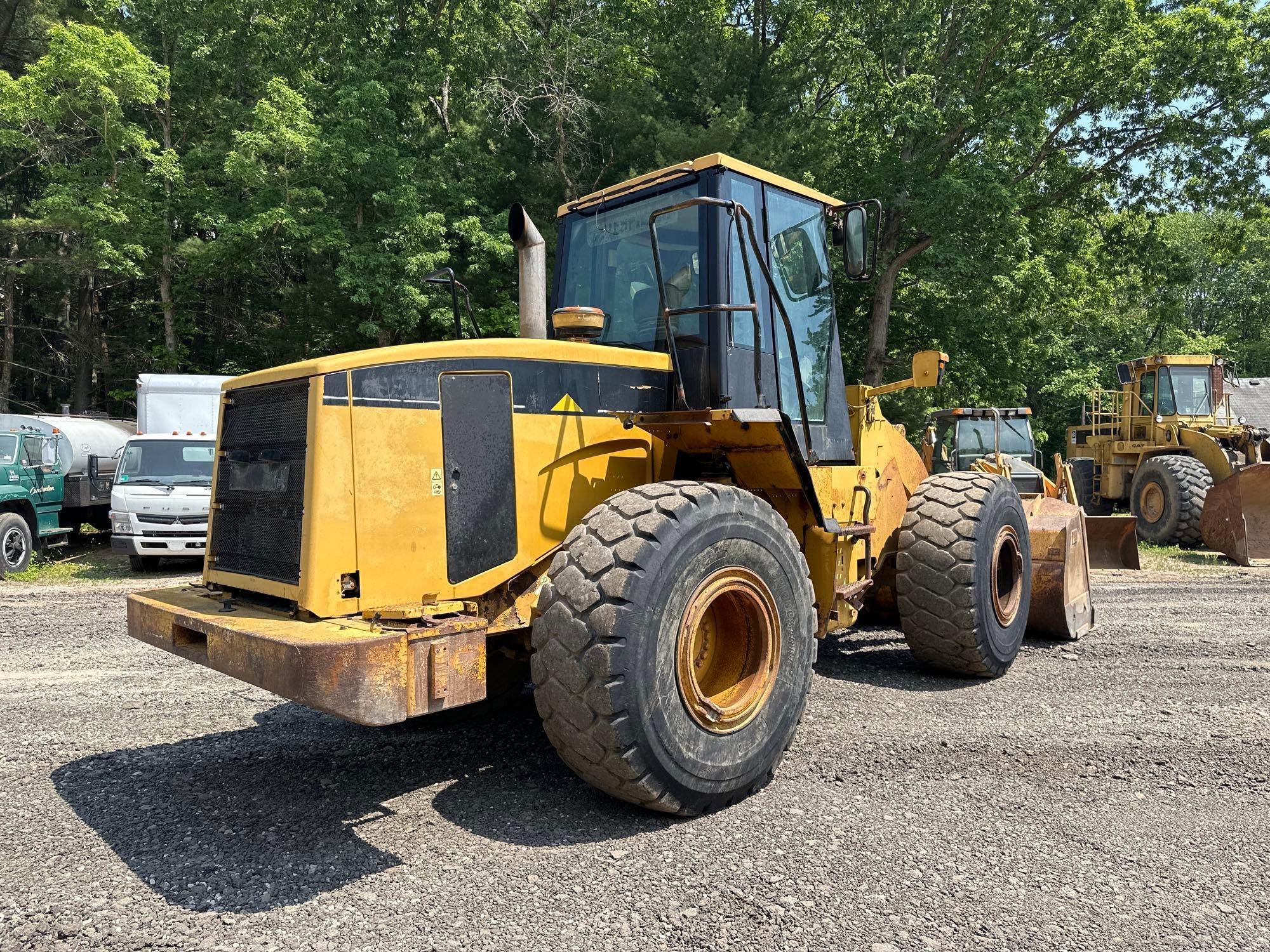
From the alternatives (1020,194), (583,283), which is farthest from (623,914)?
(1020,194)

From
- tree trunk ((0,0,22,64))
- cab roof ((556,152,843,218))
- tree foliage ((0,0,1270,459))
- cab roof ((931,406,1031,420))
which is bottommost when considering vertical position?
cab roof ((931,406,1031,420))

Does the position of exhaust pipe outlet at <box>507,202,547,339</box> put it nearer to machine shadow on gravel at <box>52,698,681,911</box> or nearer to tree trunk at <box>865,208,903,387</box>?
machine shadow on gravel at <box>52,698,681,911</box>

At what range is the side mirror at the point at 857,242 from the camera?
5.05m

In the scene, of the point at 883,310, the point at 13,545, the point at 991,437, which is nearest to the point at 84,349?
the point at 13,545

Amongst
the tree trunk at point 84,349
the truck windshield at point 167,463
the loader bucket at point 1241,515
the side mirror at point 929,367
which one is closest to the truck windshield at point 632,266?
the side mirror at point 929,367

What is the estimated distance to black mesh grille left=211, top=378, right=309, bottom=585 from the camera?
3510 millimetres

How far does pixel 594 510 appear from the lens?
3.60 meters

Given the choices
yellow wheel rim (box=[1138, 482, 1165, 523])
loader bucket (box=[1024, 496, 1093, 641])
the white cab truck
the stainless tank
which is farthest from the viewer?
the stainless tank

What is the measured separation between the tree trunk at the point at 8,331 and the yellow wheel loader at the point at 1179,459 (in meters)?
25.2

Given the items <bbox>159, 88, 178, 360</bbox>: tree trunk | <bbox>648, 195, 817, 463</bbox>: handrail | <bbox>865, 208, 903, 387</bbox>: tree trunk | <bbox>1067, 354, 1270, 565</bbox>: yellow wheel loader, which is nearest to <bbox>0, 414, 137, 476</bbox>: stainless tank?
<bbox>159, 88, 178, 360</bbox>: tree trunk

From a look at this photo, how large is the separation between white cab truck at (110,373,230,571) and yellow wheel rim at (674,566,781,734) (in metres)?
8.78

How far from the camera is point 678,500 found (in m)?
3.57

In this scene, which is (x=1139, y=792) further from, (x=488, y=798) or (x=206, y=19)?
(x=206, y=19)

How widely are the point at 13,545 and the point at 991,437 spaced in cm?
1504
